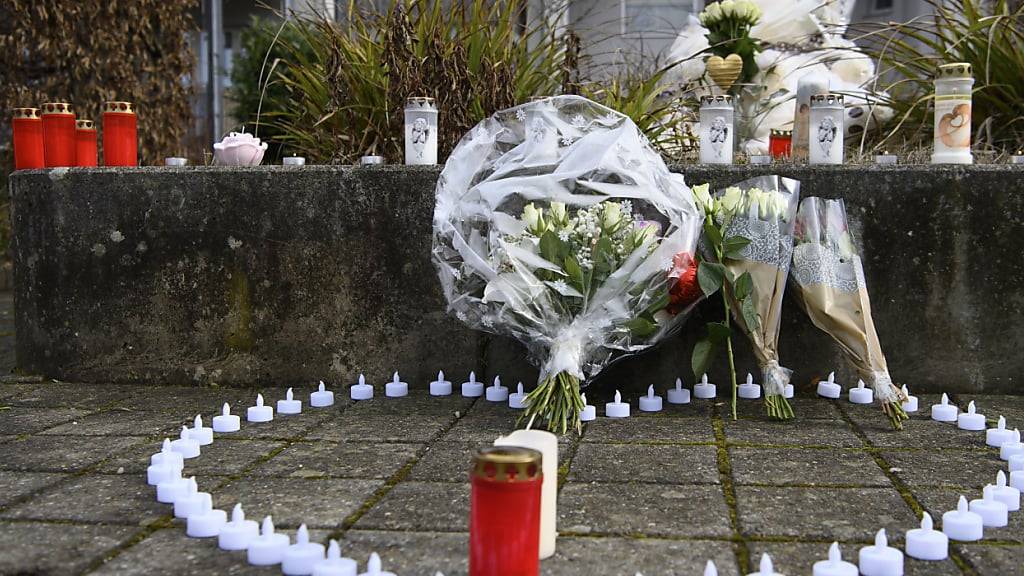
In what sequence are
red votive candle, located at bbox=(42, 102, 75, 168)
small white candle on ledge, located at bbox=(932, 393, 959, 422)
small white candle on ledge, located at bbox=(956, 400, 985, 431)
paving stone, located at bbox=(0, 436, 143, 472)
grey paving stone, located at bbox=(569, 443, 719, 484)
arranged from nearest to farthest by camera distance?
1. grey paving stone, located at bbox=(569, 443, 719, 484)
2. paving stone, located at bbox=(0, 436, 143, 472)
3. small white candle on ledge, located at bbox=(956, 400, 985, 431)
4. small white candle on ledge, located at bbox=(932, 393, 959, 422)
5. red votive candle, located at bbox=(42, 102, 75, 168)

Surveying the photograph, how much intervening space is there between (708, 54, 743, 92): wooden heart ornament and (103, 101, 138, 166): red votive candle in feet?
7.58

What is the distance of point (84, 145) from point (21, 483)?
1.74 m

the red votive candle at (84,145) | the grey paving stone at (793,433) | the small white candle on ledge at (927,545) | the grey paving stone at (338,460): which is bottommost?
the grey paving stone at (338,460)

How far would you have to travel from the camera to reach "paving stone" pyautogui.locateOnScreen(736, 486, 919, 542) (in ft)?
6.52

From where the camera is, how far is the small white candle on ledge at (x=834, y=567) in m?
1.71

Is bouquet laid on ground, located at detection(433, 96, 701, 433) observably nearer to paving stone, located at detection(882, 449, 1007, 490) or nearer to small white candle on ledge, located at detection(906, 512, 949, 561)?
paving stone, located at detection(882, 449, 1007, 490)

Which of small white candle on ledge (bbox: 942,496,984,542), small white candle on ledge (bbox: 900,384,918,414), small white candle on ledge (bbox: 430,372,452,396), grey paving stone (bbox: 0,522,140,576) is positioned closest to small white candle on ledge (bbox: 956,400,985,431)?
small white candle on ledge (bbox: 900,384,918,414)

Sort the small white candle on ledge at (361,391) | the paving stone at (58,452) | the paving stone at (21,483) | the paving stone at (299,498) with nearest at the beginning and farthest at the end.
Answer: the paving stone at (299,498)
the paving stone at (21,483)
the paving stone at (58,452)
the small white candle on ledge at (361,391)

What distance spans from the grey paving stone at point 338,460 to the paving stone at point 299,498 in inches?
2.4

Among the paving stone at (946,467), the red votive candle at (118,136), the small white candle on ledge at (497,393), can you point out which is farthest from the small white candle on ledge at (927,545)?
the red votive candle at (118,136)

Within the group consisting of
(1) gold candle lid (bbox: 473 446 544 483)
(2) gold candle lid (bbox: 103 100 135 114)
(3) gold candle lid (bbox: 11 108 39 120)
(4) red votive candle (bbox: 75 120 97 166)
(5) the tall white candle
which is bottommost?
(5) the tall white candle

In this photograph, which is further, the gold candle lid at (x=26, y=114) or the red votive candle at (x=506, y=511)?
the gold candle lid at (x=26, y=114)

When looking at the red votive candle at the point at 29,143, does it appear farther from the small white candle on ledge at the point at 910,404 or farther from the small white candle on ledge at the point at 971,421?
the small white candle on ledge at the point at 971,421

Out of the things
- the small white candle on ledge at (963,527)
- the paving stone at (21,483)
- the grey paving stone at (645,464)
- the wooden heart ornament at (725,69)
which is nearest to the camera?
the small white candle on ledge at (963,527)
